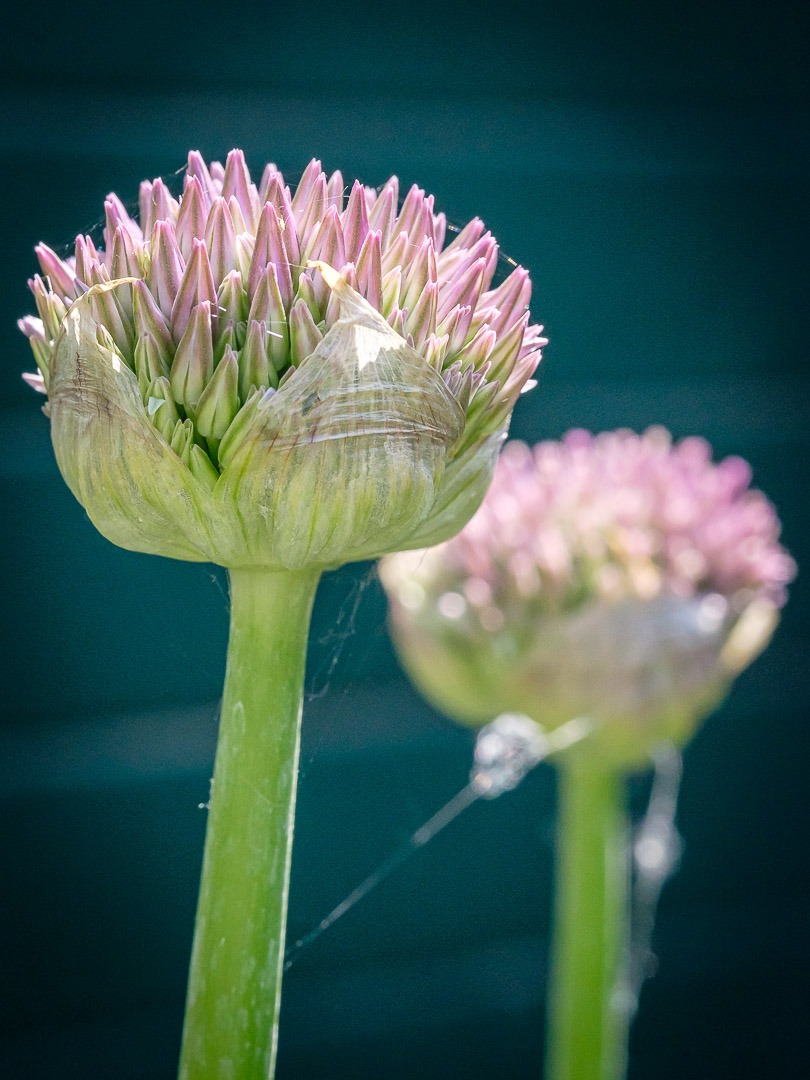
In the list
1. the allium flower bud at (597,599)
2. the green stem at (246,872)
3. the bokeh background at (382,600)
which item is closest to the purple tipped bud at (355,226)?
the green stem at (246,872)

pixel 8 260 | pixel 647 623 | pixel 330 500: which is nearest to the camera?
pixel 330 500

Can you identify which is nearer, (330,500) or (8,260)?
(330,500)

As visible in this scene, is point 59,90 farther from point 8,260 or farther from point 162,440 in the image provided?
point 162,440

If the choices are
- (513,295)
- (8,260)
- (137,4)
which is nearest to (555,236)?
(137,4)

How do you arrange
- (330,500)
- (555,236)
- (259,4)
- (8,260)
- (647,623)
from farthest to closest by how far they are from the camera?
(555,236) → (259,4) → (8,260) → (647,623) → (330,500)

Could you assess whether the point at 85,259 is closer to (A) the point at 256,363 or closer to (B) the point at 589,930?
(A) the point at 256,363

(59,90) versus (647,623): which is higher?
(59,90)

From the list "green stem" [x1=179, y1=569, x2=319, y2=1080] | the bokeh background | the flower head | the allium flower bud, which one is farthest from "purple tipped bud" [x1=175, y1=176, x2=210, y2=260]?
the bokeh background
